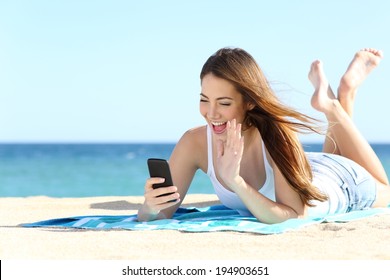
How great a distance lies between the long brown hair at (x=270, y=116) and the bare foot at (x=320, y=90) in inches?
44.8

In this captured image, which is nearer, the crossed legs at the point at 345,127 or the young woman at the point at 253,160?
the young woman at the point at 253,160

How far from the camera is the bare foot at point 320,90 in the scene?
6.16 meters

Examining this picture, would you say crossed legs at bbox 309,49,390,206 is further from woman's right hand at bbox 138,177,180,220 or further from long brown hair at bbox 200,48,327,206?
woman's right hand at bbox 138,177,180,220

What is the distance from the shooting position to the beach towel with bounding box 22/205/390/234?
4.74m

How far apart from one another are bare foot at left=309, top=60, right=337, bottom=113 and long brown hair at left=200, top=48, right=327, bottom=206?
114 centimetres

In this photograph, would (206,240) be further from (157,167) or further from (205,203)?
(205,203)

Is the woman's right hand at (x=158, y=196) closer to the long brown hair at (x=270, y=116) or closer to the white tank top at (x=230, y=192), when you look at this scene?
the white tank top at (x=230, y=192)

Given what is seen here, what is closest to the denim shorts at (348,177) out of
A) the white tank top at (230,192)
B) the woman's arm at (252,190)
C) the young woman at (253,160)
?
the young woman at (253,160)

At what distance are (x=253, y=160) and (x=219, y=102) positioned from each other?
0.69 meters

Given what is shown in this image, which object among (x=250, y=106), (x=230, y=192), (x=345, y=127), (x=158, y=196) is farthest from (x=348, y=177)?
(x=158, y=196)

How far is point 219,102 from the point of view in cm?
482

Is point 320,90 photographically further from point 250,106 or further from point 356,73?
point 250,106

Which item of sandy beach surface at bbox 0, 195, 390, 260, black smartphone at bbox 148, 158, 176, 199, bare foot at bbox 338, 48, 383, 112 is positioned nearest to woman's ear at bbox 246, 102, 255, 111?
black smartphone at bbox 148, 158, 176, 199

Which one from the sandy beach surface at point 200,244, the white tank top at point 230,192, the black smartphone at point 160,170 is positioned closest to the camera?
the sandy beach surface at point 200,244
